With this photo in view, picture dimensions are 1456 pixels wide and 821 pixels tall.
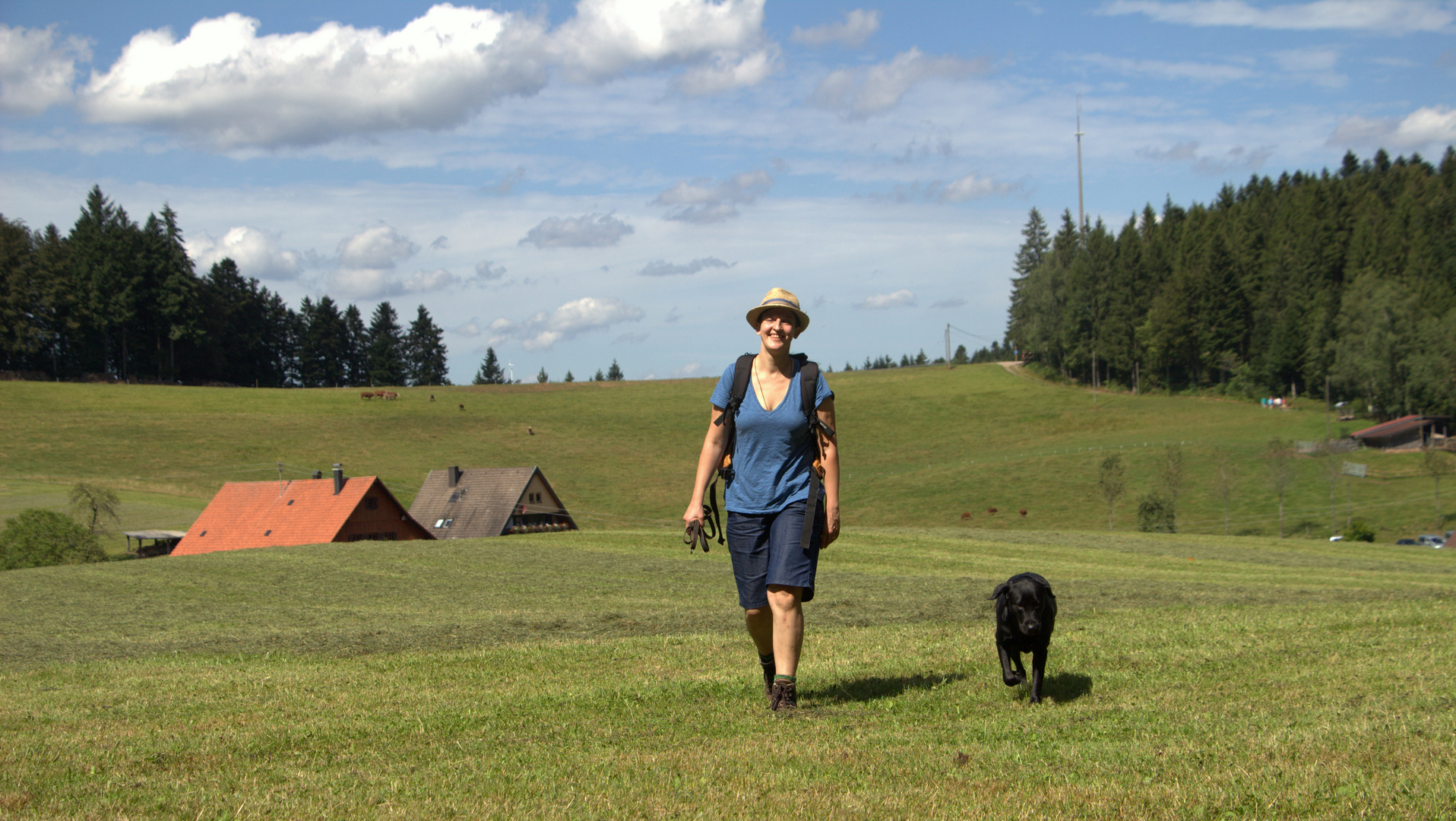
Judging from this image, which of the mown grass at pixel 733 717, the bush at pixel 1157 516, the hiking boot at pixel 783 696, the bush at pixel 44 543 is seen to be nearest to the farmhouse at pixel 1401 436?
the bush at pixel 1157 516

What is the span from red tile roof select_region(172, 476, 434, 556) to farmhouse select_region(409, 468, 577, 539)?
450 cm

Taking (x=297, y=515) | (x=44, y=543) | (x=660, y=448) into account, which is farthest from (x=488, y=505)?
(x=660, y=448)

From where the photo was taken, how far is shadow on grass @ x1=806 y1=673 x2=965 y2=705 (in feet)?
23.2

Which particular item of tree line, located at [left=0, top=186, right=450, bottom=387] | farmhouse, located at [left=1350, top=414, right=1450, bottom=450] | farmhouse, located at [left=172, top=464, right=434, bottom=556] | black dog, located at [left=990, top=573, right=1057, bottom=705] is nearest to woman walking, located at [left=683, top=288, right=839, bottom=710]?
black dog, located at [left=990, top=573, right=1057, bottom=705]

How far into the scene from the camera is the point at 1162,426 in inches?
3521

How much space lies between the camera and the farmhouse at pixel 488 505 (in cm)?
5219

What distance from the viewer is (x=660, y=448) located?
286 feet

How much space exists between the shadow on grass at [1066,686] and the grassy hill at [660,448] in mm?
51209

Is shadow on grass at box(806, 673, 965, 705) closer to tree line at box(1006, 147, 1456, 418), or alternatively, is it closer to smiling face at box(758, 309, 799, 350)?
smiling face at box(758, 309, 799, 350)

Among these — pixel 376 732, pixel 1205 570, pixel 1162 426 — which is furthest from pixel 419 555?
pixel 1162 426

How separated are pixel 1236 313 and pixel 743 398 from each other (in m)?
117

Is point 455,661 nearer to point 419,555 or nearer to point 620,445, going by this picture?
point 419,555

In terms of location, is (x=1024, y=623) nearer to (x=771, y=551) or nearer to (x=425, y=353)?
(x=771, y=551)

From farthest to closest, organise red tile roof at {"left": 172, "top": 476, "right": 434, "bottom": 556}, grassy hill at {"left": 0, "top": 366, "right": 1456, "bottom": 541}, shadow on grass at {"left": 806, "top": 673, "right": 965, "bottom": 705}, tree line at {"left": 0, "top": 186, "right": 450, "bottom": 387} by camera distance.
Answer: tree line at {"left": 0, "top": 186, "right": 450, "bottom": 387} < grassy hill at {"left": 0, "top": 366, "right": 1456, "bottom": 541} < red tile roof at {"left": 172, "top": 476, "right": 434, "bottom": 556} < shadow on grass at {"left": 806, "top": 673, "right": 965, "bottom": 705}
